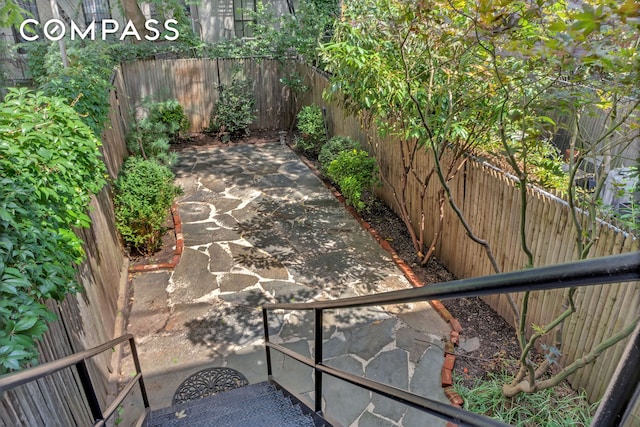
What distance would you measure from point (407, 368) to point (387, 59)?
332 cm

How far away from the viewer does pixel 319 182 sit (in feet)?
28.2

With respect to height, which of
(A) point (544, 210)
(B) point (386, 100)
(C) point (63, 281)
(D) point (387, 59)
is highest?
(D) point (387, 59)

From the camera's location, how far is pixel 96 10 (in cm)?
1338

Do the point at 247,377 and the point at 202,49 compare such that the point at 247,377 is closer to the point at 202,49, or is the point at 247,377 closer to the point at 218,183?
the point at 218,183

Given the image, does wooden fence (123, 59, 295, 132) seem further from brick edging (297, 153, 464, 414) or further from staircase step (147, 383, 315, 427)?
staircase step (147, 383, 315, 427)

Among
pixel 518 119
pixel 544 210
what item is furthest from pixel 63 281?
pixel 544 210

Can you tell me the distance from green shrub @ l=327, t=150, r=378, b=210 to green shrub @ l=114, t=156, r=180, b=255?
263 centimetres

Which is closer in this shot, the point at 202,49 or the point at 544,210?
the point at 544,210

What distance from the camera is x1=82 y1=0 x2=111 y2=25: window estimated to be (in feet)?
43.3

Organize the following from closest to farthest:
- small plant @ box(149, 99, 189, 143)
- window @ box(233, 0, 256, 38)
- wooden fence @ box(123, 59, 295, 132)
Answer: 1. small plant @ box(149, 99, 189, 143)
2. wooden fence @ box(123, 59, 295, 132)
3. window @ box(233, 0, 256, 38)

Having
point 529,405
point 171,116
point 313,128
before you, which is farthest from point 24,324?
point 171,116

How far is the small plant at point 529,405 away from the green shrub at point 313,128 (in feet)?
21.8

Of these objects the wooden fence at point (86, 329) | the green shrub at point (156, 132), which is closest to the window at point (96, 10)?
the green shrub at point (156, 132)

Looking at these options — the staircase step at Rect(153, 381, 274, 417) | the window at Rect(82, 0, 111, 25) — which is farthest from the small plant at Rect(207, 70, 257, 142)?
the staircase step at Rect(153, 381, 274, 417)
